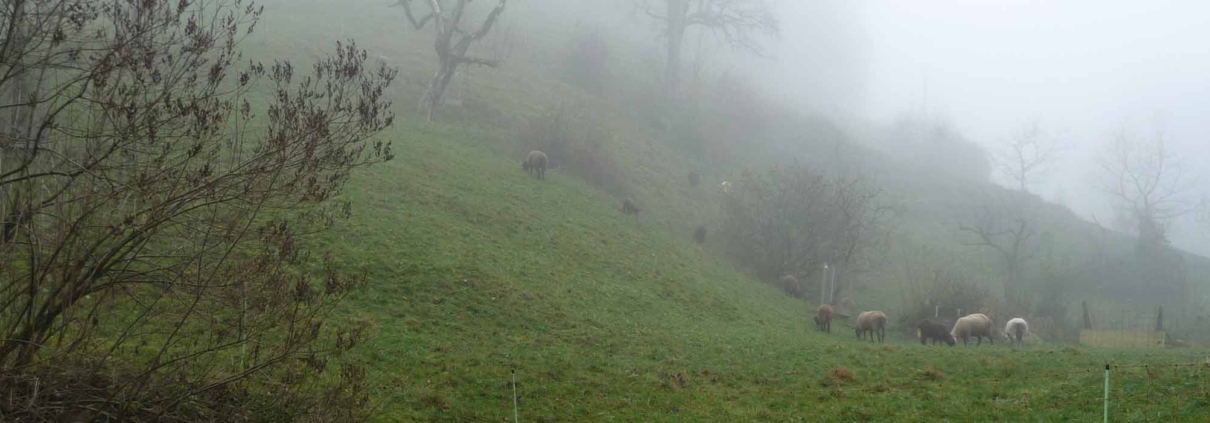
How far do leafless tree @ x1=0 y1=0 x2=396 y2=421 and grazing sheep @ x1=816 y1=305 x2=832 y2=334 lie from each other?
25.4 metres

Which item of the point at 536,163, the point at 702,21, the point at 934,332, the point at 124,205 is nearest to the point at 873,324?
the point at 934,332

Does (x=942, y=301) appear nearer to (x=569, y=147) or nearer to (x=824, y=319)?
(x=824, y=319)

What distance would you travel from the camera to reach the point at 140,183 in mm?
7738

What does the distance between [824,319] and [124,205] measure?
27.6m

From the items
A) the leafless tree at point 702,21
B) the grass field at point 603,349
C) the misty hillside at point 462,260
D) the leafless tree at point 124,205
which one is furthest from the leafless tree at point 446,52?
the leafless tree at point 124,205

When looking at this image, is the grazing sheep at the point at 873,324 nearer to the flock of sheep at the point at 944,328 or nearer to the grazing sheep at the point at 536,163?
the flock of sheep at the point at 944,328

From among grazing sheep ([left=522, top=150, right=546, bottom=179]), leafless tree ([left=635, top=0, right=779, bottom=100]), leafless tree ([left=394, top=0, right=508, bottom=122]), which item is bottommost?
grazing sheep ([left=522, top=150, right=546, bottom=179])

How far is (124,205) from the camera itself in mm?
8062

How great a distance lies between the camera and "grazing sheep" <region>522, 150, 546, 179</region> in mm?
40531

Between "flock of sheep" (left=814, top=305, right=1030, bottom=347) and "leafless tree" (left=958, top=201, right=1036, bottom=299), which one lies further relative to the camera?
"leafless tree" (left=958, top=201, right=1036, bottom=299)

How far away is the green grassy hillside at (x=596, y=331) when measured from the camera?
14.0 m

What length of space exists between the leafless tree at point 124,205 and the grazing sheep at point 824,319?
2538 cm

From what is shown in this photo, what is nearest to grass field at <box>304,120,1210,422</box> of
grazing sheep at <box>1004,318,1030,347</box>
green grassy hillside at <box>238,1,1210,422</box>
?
green grassy hillside at <box>238,1,1210,422</box>

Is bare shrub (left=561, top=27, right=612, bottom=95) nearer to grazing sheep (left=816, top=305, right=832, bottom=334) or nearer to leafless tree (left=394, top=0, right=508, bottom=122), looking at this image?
leafless tree (left=394, top=0, right=508, bottom=122)
